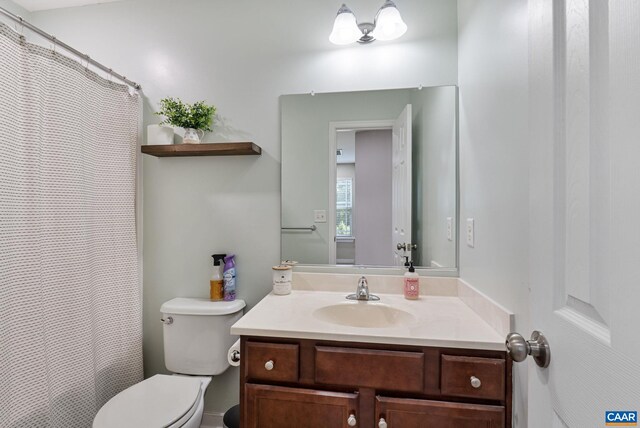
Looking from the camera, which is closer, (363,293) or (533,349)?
(533,349)

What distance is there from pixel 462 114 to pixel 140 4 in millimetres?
1937

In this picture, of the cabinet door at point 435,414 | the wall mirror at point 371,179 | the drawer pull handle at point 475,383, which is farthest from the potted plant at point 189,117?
the drawer pull handle at point 475,383

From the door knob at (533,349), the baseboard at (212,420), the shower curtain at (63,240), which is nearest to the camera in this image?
the door knob at (533,349)

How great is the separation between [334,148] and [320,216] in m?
0.37

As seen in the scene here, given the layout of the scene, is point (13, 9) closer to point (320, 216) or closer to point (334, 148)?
point (334, 148)

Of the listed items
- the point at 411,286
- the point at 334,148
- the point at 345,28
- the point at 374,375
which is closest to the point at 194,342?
the point at 374,375

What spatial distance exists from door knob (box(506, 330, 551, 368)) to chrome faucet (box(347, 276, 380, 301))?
86 cm

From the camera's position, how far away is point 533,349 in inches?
22.4

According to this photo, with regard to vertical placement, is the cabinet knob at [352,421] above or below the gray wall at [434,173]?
below

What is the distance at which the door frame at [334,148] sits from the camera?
158 centimetres

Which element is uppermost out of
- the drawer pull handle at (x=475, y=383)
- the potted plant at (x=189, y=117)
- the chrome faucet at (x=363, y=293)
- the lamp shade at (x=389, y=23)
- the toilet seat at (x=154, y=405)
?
the lamp shade at (x=389, y=23)

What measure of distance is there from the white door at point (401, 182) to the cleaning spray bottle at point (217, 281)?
94 cm

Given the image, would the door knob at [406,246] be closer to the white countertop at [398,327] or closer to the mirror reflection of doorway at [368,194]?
the mirror reflection of doorway at [368,194]

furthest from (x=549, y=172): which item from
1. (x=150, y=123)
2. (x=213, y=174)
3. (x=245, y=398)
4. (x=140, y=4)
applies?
(x=140, y=4)
